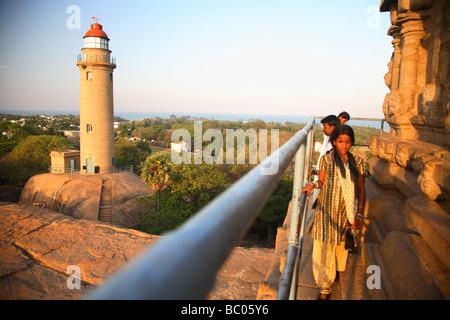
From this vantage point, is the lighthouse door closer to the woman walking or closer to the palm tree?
the palm tree

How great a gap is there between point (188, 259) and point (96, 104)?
23.7m

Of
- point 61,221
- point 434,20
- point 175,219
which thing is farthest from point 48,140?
point 434,20

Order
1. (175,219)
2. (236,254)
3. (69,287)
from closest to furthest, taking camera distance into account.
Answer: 1. (69,287)
2. (236,254)
3. (175,219)

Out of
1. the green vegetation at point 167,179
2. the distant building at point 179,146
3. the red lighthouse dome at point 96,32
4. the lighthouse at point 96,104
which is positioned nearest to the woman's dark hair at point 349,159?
the green vegetation at point 167,179

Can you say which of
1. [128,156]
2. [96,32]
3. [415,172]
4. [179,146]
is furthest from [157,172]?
[179,146]

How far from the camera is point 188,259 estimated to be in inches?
15.7

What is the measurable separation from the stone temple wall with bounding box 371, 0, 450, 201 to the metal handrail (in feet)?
8.85

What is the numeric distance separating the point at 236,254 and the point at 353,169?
4.63 m

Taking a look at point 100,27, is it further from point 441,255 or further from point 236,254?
point 441,255

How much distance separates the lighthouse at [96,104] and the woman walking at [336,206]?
2184 cm

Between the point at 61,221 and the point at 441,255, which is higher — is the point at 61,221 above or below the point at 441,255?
below

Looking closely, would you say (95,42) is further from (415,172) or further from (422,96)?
(415,172)

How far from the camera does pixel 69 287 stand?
555cm
